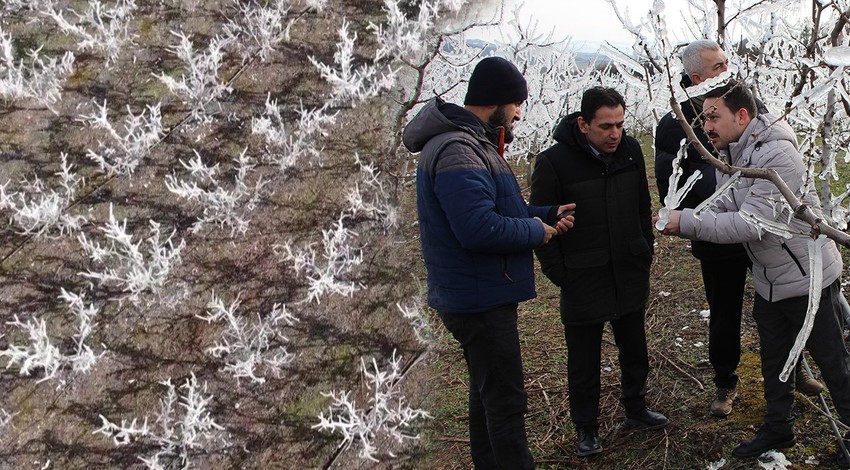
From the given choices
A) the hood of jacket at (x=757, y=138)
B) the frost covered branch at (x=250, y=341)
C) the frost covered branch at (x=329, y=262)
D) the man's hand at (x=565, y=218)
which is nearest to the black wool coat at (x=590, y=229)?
the man's hand at (x=565, y=218)

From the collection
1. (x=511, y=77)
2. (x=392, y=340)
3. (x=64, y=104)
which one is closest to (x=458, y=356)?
(x=392, y=340)

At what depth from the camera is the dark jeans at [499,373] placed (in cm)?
192

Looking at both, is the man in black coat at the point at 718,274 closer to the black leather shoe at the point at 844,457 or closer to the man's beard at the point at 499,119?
the black leather shoe at the point at 844,457

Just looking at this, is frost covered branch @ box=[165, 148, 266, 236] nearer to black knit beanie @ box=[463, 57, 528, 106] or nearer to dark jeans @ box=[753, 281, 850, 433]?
black knit beanie @ box=[463, 57, 528, 106]

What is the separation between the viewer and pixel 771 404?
83.3 inches

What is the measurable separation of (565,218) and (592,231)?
235 millimetres

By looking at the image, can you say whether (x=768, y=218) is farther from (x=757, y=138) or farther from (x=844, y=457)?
(x=844, y=457)

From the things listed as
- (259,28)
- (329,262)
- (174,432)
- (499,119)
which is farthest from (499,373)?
(259,28)

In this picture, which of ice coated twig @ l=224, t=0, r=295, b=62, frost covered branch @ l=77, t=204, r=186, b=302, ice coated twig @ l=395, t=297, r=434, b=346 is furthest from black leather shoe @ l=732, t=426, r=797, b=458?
ice coated twig @ l=224, t=0, r=295, b=62

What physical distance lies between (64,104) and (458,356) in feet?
7.95

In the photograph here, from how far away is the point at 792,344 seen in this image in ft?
6.62

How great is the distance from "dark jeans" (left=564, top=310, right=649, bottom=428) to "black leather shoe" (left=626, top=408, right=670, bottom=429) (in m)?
0.09

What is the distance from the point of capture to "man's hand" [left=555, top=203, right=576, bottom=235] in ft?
6.99

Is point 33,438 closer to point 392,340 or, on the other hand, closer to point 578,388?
point 392,340
